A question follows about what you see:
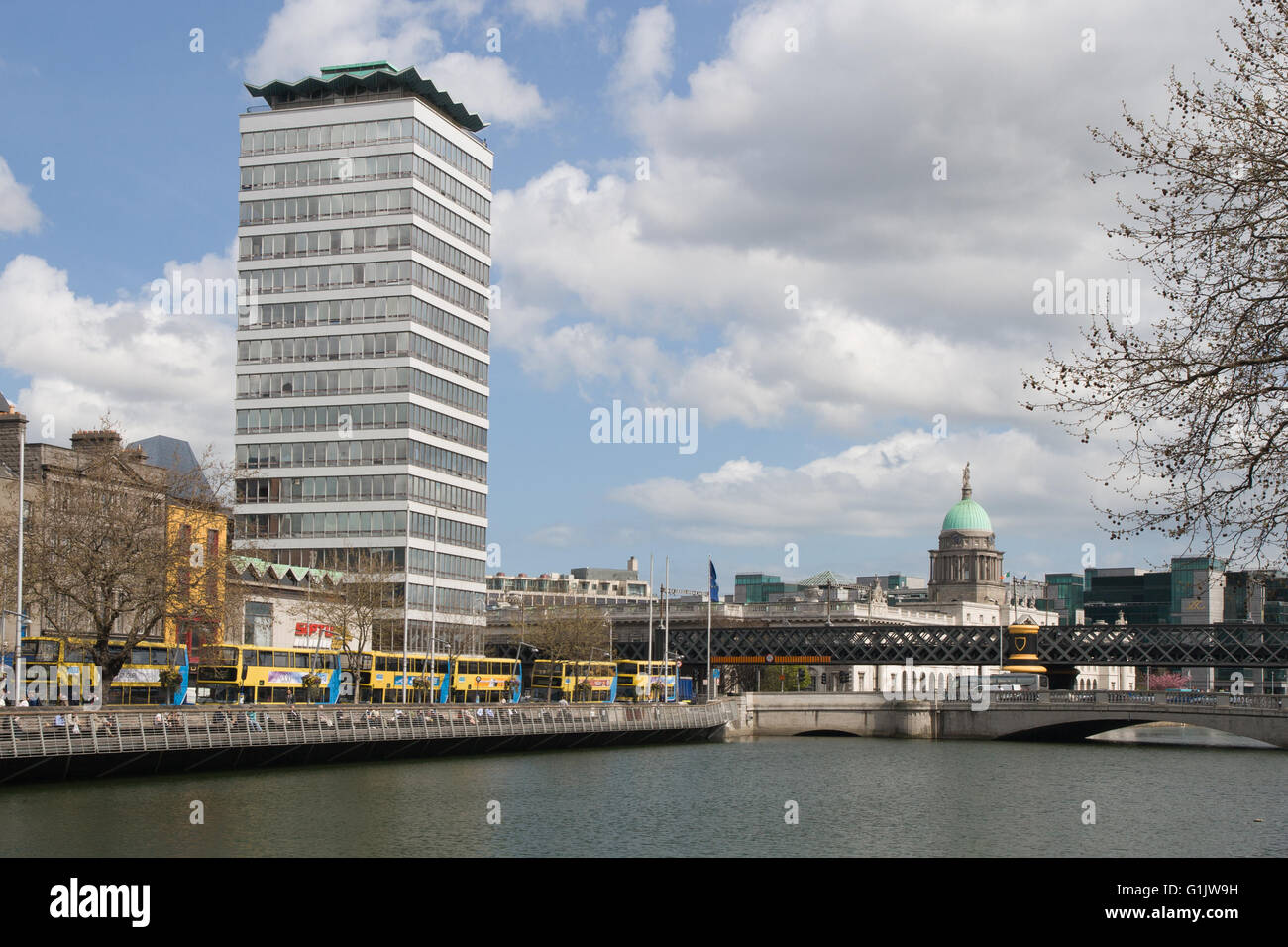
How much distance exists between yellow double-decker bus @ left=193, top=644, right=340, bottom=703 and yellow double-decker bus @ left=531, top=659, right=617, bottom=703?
35.3m

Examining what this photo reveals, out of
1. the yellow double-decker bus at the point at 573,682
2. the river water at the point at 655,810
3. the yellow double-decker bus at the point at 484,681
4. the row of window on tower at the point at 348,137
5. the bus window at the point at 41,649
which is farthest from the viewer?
the yellow double-decker bus at the point at 573,682

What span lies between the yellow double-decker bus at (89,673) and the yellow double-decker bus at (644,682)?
60.1 meters

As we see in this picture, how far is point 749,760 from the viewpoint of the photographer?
325 ft

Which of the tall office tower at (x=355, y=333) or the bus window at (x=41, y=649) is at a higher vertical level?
the tall office tower at (x=355, y=333)

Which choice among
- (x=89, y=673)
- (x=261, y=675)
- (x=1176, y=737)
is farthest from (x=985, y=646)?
(x=89, y=673)

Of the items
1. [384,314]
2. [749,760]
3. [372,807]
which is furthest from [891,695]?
[372,807]

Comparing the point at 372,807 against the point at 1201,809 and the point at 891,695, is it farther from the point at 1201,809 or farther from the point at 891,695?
the point at 891,695

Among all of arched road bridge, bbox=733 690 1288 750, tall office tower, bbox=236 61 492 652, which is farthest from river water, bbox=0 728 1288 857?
tall office tower, bbox=236 61 492 652

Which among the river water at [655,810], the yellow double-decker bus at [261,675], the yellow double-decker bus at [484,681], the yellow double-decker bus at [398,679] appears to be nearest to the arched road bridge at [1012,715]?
the yellow double-decker bus at [484,681]

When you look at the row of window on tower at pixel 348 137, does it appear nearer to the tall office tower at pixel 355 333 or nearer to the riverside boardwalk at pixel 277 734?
the tall office tower at pixel 355 333

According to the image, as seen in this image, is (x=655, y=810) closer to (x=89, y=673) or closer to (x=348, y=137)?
(x=89, y=673)

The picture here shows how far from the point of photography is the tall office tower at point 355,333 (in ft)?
421

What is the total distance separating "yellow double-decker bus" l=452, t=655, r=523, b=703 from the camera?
11462 centimetres

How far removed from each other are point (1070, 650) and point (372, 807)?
115667 millimetres
